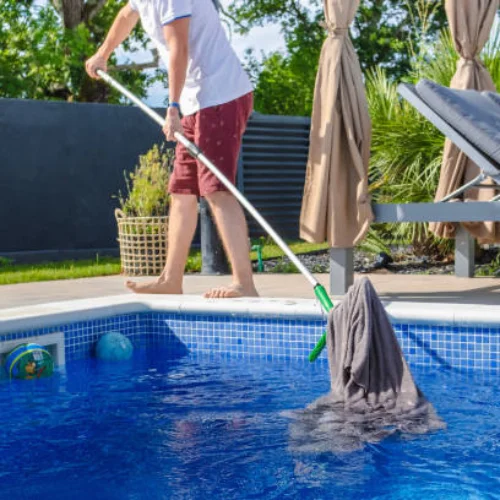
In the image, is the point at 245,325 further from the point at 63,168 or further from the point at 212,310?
the point at 63,168

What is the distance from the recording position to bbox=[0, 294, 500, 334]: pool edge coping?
4.08 m

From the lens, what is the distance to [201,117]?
4910mm

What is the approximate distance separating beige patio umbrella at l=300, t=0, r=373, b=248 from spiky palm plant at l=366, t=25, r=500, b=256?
224 cm

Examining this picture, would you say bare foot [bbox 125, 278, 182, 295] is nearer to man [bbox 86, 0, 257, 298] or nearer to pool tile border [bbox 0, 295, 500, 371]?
man [bbox 86, 0, 257, 298]

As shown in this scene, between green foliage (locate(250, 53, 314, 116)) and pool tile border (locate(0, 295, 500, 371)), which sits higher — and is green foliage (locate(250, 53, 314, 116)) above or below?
above

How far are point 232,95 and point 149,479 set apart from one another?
2677mm

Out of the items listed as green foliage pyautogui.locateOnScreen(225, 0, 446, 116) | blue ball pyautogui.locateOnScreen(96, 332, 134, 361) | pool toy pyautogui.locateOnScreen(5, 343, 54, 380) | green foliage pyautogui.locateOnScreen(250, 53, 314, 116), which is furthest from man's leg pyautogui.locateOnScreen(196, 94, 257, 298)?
green foliage pyautogui.locateOnScreen(250, 53, 314, 116)

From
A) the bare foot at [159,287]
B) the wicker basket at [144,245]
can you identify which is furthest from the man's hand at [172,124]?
the wicker basket at [144,245]

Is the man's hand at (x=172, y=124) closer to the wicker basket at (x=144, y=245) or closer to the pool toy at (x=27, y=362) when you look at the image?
the pool toy at (x=27, y=362)

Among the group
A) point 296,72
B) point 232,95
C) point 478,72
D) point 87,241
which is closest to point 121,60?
point 296,72

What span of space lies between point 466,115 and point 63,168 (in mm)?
5578

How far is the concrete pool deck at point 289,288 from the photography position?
219 inches

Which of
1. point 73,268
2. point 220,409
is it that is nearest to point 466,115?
point 220,409

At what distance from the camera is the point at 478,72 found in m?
6.44
